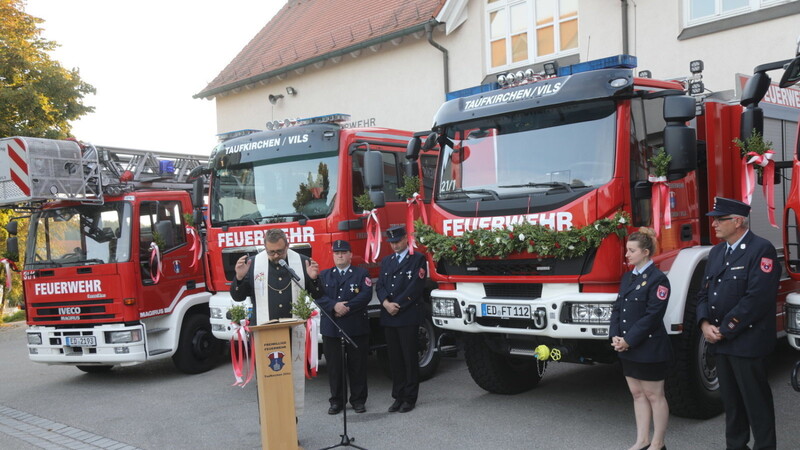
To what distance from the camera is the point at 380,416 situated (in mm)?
6578

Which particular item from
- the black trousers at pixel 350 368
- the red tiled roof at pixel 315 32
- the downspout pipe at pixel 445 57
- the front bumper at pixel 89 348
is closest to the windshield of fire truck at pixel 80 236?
the front bumper at pixel 89 348

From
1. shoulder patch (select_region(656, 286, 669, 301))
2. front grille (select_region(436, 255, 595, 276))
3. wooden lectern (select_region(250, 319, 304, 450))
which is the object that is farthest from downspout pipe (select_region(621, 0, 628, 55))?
wooden lectern (select_region(250, 319, 304, 450))

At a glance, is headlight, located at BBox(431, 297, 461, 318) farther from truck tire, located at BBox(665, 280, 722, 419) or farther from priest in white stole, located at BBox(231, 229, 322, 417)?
truck tire, located at BBox(665, 280, 722, 419)

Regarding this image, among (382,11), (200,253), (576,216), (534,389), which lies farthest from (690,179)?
(382,11)

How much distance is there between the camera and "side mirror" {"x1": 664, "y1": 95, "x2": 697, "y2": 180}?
5137 mm

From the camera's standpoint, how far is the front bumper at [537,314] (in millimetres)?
5195

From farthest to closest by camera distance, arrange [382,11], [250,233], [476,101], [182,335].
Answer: [382,11], [182,335], [250,233], [476,101]

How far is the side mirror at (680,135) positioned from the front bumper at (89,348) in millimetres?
6429

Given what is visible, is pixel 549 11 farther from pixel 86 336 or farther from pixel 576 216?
pixel 86 336

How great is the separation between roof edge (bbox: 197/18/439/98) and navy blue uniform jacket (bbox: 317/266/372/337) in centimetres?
884

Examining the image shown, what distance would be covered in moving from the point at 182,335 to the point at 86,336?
3.84 feet

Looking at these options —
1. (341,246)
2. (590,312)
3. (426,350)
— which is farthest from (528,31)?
(590,312)

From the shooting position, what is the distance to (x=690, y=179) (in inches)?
228

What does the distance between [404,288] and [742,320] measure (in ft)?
10.1
